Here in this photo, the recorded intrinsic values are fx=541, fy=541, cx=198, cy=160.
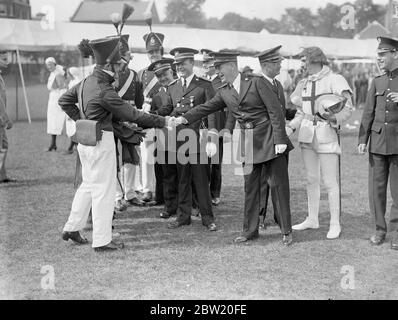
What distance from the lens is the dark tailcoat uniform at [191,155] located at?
6930 millimetres

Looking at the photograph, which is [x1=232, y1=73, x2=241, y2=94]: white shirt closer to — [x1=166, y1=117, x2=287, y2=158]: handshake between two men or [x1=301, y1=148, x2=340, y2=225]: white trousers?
[x1=166, y1=117, x2=287, y2=158]: handshake between two men

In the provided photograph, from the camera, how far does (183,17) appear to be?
5412cm

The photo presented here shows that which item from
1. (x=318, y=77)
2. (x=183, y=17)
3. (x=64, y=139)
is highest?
(x=183, y=17)

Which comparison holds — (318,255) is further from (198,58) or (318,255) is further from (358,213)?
(198,58)

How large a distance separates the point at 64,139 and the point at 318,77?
40.8 ft

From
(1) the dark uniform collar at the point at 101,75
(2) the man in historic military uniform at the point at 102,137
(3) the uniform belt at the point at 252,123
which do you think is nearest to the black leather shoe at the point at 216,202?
(3) the uniform belt at the point at 252,123

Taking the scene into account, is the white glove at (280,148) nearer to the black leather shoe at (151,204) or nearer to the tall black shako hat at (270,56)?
the tall black shako hat at (270,56)

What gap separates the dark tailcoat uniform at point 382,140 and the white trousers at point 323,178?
0.45 m

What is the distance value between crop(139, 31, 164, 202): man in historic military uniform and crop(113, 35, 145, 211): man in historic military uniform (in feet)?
0.51

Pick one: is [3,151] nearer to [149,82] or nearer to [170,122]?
[149,82]

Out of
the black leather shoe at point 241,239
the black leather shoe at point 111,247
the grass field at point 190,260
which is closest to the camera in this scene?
the grass field at point 190,260

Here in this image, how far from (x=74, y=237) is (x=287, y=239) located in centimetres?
245

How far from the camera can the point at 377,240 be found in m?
6.22
